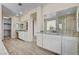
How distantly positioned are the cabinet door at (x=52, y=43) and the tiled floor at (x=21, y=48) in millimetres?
101

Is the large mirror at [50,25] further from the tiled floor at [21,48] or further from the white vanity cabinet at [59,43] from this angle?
the tiled floor at [21,48]

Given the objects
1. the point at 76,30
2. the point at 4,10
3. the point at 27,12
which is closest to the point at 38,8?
the point at 27,12

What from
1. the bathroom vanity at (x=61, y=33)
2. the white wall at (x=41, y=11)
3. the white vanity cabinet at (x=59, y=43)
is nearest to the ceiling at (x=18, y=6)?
the white wall at (x=41, y=11)

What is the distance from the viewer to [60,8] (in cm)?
181

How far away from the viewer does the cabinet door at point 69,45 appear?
5.72 feet

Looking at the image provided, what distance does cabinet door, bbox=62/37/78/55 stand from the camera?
1.74 m

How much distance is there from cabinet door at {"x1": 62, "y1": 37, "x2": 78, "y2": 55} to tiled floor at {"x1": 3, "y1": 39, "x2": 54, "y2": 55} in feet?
0.87

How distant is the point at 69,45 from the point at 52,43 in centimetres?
31

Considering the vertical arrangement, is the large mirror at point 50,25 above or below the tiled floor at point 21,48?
above

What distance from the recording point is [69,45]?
1.78m

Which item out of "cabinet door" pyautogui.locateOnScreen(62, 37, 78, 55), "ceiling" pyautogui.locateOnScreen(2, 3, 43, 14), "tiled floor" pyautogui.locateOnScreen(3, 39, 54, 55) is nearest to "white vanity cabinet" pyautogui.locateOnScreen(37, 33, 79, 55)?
"cabinet door" pyautogui.locateOnScreen(62, 37, 78, 55)

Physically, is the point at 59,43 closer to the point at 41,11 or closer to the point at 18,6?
the point at 41,11

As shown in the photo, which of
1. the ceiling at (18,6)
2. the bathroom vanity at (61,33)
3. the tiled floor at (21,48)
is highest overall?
the ceiling at (18,6)

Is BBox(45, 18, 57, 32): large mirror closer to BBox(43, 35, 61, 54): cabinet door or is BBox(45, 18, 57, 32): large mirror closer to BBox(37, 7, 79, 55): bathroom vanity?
BBox(37, 7, 79, 55): bathroom vanity
